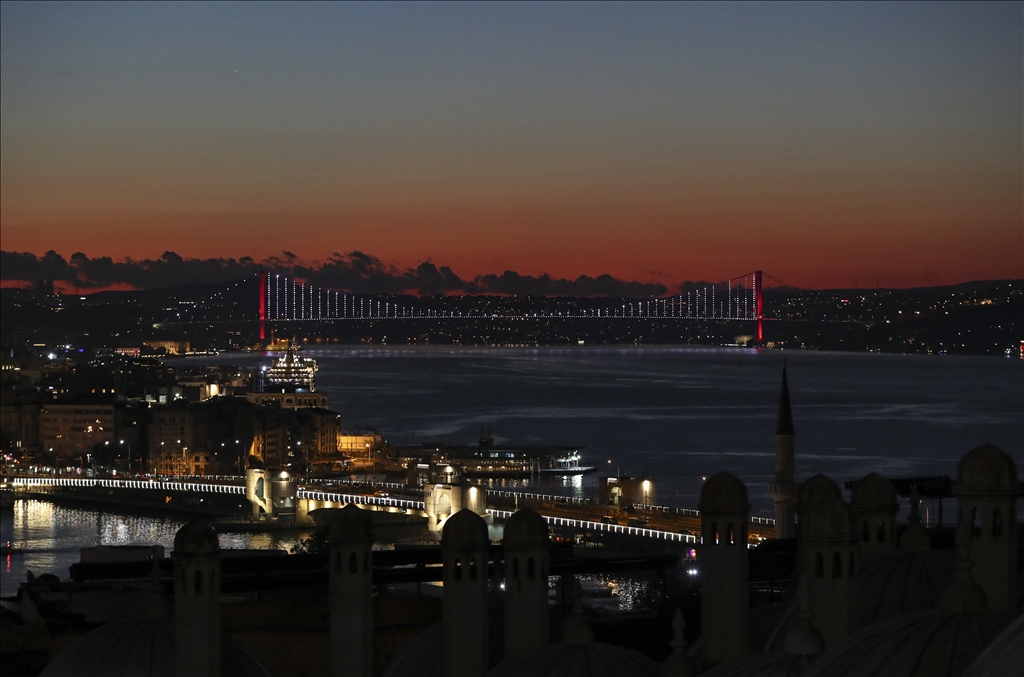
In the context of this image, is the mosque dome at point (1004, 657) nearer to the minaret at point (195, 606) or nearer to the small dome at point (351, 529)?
the small dome at point (351, 529)

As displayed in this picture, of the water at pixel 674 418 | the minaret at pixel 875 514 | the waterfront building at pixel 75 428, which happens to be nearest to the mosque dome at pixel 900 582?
the minaret at pixel 875 514

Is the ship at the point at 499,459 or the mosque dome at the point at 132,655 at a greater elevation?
the mosque dome at the point at 132,655

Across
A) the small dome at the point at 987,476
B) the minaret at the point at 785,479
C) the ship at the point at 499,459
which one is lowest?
the ship at the point at 499,459

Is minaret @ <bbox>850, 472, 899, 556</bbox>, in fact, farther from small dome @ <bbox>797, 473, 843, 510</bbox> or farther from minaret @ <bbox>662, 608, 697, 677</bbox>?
minaret @ <bbox>662, 608, 697, 677</bbox>

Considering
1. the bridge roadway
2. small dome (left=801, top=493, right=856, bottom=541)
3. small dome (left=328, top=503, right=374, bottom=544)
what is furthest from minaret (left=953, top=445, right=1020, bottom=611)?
the bridge roadway

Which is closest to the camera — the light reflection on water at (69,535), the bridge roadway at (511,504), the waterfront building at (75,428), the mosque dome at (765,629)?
the mosque dome at (765,629)

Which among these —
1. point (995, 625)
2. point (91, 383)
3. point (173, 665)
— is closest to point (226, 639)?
point (173, 665)

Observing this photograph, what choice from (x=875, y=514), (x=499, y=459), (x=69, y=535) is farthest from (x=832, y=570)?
(x=499, y=459)
